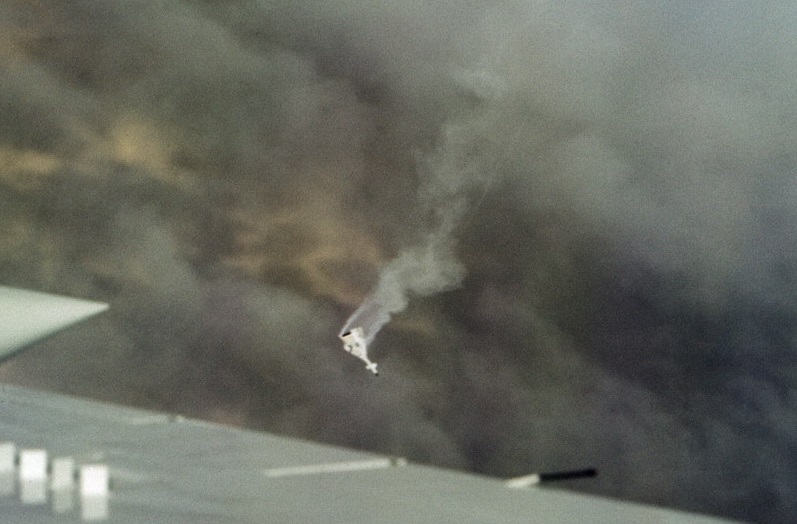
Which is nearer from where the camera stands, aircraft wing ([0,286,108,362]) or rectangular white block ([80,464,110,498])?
rectangular white block ([80,464,110,498])

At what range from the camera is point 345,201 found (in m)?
4.05

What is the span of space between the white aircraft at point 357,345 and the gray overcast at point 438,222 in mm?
69

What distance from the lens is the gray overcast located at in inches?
138

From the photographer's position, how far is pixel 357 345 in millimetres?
4039

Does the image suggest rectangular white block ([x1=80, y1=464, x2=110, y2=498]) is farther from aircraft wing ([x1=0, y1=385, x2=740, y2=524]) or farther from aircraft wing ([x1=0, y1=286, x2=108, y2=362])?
aircraft wing ([x1=0, y1=286, x2=108, y2=362])

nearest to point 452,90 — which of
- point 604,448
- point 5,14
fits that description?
point 604,448

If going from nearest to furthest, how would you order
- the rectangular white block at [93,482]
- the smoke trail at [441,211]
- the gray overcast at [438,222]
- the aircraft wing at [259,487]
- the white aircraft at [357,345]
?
the aircraft wing at [259,487] → the rectangular white block at [93,482] → the gray overcast at [438,222] → the smoke trail at [441,211] → the white aircraft at [357,345]

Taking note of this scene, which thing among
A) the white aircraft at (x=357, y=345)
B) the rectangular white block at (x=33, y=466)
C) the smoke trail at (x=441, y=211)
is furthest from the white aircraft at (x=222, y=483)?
the white aircraft at (x=357, y=345)

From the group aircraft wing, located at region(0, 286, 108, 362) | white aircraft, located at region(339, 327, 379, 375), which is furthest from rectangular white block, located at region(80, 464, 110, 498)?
white aircraft, located at region(339, 327, 379, 375)

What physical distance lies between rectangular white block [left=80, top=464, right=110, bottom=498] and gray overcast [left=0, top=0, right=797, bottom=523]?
279cm

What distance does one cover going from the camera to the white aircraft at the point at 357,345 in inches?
155

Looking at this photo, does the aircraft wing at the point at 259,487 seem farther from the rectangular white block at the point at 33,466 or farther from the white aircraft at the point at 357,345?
the white aircraft at the point at 357,345

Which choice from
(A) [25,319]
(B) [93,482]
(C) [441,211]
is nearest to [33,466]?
(B) [93,482]

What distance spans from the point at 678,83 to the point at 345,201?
1.55m
